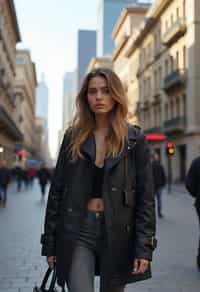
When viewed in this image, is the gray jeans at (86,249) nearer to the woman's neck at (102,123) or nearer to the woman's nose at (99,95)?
the woman's neck at (102,123)

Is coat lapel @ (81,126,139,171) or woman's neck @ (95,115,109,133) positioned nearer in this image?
coat lapel @ (81,126,139,171)

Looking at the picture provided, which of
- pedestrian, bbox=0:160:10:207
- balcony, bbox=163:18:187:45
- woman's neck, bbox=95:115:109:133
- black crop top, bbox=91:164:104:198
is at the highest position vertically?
balcony, bbox=163:18:187:45

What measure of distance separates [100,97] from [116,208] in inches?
27.5

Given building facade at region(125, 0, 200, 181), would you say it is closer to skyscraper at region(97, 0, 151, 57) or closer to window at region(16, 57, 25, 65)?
window at region(16, 57, 25, 65)

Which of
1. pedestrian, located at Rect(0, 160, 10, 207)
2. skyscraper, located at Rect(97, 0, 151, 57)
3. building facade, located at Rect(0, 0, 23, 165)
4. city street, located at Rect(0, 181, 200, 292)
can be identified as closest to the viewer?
city street, located at Rect(0, 181, 200, 292)

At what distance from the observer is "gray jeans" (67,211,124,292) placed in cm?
247

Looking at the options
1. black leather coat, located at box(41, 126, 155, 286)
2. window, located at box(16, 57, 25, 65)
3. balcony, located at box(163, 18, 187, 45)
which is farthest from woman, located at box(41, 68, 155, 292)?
window, located at box(16, 57, 25, 65)

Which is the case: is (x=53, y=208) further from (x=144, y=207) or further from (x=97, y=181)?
(x=144, y=207)

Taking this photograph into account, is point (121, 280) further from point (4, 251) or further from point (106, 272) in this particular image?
point (4, 251)

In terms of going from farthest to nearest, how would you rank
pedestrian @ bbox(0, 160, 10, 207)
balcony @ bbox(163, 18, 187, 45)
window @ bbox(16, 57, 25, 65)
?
window @ bbox(16, 57, 25, 65) < balcony @ bbox(163, 18, 187, 45) < pedestrian @ bbox(0, 160, 10, 207)

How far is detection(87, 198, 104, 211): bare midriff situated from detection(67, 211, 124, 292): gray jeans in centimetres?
3

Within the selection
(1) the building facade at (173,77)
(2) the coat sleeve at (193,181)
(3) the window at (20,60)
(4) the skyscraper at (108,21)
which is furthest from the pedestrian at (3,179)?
(4) the skyscraper at (108,21)

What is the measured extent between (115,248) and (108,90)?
967 mm

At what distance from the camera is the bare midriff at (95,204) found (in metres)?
2.49
